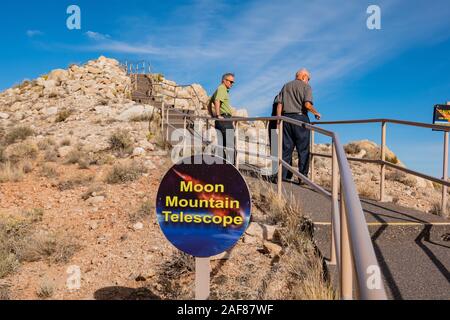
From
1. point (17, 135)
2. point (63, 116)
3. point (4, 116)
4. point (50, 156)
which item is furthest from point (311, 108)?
point (4, 116)

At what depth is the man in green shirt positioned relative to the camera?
24.2 feet

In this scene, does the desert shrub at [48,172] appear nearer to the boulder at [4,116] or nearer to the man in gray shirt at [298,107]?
the man in gray shirt at [298,107]

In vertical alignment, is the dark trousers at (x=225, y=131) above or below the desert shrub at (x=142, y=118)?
below

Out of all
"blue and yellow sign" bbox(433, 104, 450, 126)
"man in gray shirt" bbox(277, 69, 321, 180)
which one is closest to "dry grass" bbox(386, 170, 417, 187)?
"blue and yellow sign" bbox(433, 104, 450, 126)

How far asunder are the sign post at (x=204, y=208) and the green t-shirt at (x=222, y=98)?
15.4 ft

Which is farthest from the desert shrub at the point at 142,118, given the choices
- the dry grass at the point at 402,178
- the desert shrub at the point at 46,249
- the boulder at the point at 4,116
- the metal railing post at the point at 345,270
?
the metal railing post at the point at 345,270

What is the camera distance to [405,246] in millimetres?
4285

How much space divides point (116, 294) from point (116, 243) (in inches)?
60.4

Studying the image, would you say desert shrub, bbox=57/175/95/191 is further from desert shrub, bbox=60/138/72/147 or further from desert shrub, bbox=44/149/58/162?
desert shrub, bbox=60/138/72/147

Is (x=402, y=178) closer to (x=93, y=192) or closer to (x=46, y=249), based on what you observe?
(x=93, y=192)

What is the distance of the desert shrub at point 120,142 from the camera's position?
1203 cm

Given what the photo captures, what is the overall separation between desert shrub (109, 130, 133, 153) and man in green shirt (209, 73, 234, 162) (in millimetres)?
4869

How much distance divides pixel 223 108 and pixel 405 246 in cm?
446

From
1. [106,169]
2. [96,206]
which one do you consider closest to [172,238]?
[96,206]
